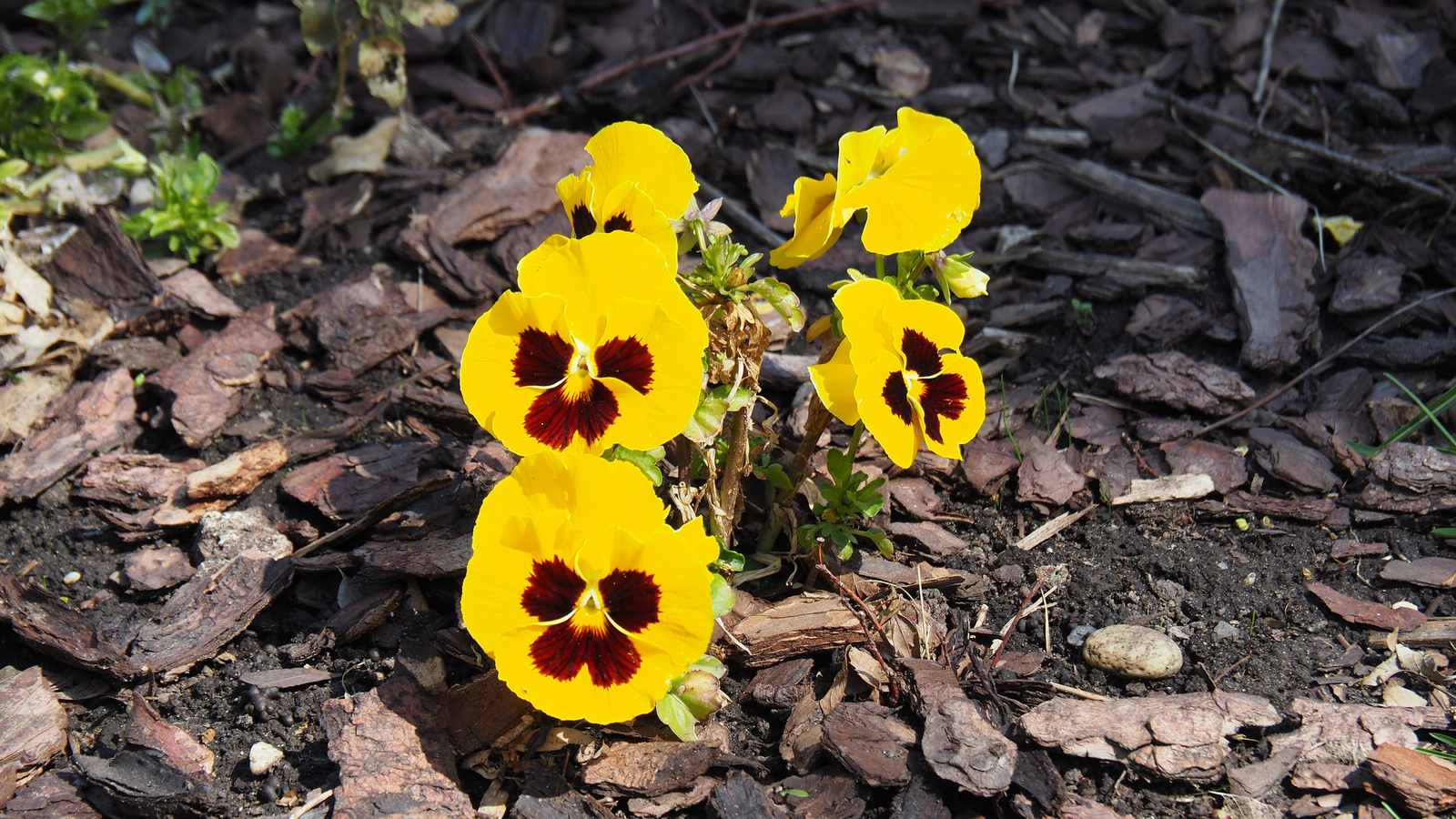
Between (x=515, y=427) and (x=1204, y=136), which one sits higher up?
(x=515, y=427)

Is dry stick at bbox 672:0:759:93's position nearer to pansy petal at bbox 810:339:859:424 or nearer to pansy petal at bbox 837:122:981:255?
pansy petal at bbox 837:122:981:255

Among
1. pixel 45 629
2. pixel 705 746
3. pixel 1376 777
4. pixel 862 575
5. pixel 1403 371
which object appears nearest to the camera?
pixel 1376 777

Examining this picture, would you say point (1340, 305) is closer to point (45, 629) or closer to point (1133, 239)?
point (1133, 239)

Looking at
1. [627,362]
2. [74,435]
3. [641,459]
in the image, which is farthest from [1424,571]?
[74,435]

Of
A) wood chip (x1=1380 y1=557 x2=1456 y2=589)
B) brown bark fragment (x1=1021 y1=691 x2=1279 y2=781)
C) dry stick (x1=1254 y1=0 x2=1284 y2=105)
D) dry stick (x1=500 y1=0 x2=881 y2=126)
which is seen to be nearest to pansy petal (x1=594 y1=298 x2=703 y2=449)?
brown bark fragment (x1=1021 y1=691 x2=1279 y2=781)

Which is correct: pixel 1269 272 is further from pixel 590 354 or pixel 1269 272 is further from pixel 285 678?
pixel 285 678

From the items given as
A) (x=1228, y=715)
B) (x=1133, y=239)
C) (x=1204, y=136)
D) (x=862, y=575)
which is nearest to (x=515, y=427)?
(x=862, y=575)

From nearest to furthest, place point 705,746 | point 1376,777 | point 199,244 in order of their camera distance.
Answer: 1. point 1376,777
2. point 705,746
3. point 199,244
